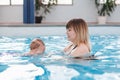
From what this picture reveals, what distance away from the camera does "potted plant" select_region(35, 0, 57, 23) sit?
1291 centimetres

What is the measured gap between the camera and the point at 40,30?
392 inches

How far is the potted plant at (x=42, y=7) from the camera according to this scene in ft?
42.3

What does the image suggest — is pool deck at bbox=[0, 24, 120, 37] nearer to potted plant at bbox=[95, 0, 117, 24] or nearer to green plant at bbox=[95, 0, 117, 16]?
potted plant at bbox=[95, 0, 117, 24]

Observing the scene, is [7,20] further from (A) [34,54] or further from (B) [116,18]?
(A) [34,54]

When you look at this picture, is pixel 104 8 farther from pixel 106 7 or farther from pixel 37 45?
pixel 37 45

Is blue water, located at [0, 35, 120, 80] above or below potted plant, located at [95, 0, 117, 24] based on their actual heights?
below

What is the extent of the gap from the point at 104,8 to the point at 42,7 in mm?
Answer: 2643

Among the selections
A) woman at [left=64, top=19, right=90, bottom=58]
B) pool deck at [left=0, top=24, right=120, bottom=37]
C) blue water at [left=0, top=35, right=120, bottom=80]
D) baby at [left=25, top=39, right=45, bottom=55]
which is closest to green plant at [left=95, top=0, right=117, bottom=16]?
pool deck at [left=0, top=24, right=120, bottom=37]

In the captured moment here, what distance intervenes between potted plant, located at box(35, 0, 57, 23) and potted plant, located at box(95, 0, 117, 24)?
196cm

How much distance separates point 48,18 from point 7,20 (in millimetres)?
1809

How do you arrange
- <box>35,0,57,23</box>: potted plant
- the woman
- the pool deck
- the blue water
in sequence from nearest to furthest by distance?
the blue water → the woman → the pool deck → <box>35,0,57,23</box>: potted plant

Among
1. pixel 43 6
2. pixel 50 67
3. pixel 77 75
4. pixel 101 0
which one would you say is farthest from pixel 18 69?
pixel 101 0

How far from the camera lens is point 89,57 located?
16.0 ft

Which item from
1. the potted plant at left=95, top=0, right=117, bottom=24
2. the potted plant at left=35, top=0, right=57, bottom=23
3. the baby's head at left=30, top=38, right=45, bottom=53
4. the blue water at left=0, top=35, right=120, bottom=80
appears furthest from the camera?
the potted plant at left=95, top=0, right=117, bottom=24
